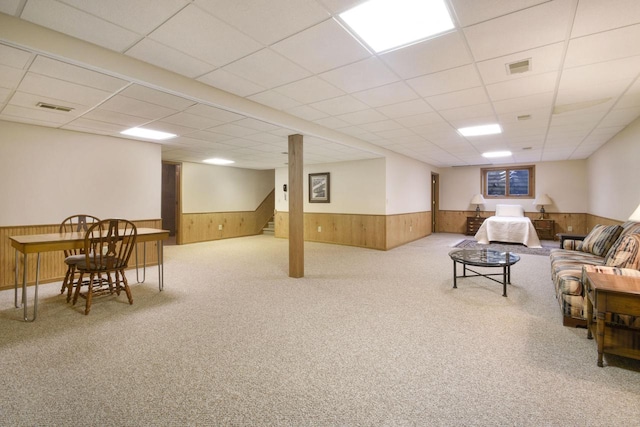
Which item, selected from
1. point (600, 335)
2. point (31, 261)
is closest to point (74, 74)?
point (31, 261)

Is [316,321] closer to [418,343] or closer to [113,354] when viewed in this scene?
[418,343]

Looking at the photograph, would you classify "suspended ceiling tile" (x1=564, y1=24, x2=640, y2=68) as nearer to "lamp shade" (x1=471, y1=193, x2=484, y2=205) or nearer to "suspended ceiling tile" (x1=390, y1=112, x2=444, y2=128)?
"suspended ceiling tile" (x1=390, y1=112, x2=444, y2=128)

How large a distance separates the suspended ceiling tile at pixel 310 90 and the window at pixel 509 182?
837cm

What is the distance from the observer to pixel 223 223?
8953 mm

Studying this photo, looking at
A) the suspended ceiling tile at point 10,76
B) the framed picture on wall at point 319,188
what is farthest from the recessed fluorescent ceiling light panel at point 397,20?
the framed picture on wall at point 319,188

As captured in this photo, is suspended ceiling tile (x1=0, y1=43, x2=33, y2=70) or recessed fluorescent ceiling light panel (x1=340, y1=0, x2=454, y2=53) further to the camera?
suspended ceiling tile (x1=0, y1=43, x2=33, y2=70)

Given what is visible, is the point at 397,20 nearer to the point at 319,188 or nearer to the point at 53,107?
the point at 53,107

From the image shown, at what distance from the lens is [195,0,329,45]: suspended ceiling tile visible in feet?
5.97

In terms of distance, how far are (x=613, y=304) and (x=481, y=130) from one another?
12.2 feet

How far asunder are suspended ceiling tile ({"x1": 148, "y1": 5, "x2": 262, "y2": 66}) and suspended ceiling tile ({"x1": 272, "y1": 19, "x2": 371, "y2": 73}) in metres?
0.28

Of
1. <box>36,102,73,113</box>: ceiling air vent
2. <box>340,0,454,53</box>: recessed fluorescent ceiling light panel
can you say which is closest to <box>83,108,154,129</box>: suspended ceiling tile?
<box>36,102,73,113</box>: ceiling air vent

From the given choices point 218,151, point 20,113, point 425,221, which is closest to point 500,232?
point 425,221

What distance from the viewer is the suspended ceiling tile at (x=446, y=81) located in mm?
2758

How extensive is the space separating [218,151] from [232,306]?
4.06 meters
